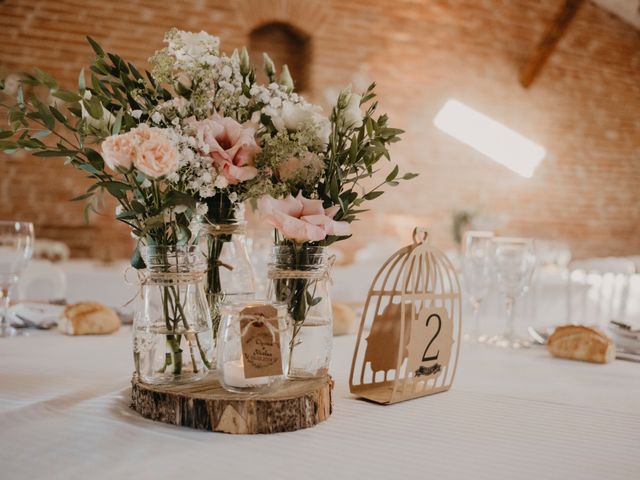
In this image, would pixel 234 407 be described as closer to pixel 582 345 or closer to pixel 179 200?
pixel 179 200

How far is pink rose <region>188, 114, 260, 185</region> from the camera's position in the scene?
823 millimetres

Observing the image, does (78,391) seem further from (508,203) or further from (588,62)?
(588,62)

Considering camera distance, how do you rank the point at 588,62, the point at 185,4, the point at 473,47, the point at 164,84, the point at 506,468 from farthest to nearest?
the point at 588,62 → the point at 473,47 → the point at 185,4 → the point at 164,84 → the point at 506,468

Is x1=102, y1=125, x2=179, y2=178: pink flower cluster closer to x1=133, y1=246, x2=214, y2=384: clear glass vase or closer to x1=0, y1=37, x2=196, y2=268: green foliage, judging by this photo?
x1=0, y1=37, x2=196, y2=268: green foliage

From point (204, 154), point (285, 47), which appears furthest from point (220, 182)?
point (285, 47)

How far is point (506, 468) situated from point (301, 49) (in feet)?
16.6

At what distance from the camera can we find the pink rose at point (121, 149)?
739 mm

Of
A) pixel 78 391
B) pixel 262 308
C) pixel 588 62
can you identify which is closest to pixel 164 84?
pixel 262 308

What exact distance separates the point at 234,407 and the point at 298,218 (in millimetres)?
270

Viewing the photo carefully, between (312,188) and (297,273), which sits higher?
(312,188)

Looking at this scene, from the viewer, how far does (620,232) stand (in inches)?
262

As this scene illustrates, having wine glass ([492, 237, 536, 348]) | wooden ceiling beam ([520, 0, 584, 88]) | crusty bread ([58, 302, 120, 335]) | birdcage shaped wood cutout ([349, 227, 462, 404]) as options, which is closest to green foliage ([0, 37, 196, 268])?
birdcage shaped wood cutout ([349, 227, 462, 404])

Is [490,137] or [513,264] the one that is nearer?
[513,264]

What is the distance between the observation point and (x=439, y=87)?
222 inches
